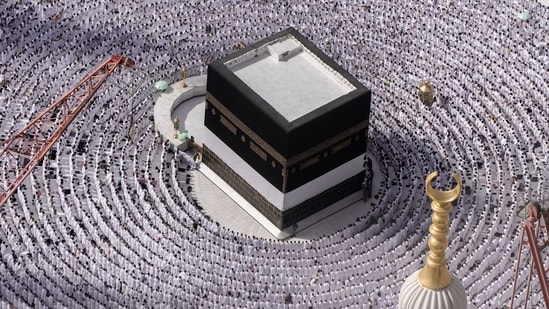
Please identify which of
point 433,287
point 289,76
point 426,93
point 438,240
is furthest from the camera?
→ point 426,93

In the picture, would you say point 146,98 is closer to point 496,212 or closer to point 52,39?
point 52,39

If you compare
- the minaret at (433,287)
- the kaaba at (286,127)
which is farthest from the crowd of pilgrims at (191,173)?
the minaret at (433,287)

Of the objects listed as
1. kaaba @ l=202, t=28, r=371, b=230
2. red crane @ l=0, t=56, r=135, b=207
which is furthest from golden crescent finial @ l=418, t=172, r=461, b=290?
red crane @ l=0, t=56, r=135, b=207

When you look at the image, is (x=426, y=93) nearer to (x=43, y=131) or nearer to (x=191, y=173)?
(x=191, y=173)

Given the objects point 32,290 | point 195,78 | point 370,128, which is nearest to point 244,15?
point 195,78

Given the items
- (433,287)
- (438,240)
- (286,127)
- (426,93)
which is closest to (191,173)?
(286,127)
